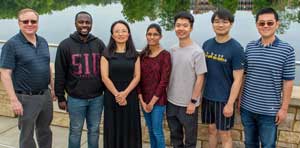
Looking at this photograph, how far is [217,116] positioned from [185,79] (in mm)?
421

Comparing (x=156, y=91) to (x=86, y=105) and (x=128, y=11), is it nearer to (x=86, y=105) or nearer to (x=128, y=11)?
(x=86, y=105)

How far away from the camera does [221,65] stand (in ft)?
8.59

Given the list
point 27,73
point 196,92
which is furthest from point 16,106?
point 196,92

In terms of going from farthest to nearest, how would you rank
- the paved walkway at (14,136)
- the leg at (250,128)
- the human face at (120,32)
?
the paved walkway at (14,136), the human face at (120,32), the leg at (250,128)

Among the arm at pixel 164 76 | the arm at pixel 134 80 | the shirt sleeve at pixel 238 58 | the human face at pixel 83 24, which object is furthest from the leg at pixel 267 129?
the human face at pixel 83 24

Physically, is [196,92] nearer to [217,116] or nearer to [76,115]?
[217,116]

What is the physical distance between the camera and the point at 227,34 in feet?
8.56

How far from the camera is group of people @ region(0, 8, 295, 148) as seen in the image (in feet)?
8.41

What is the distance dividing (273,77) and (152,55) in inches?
40.4

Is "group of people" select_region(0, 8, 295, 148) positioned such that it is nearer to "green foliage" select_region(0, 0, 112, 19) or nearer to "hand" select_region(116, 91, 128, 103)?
"hand" select_region(116, 91, 128, 103)

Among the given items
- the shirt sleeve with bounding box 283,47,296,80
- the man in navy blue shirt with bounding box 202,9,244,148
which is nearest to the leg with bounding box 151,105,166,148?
the man in navy blue shirt with bounding box 202,9,244,148

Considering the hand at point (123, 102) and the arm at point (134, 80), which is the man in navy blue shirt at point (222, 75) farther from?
the hand at point (123, 102)

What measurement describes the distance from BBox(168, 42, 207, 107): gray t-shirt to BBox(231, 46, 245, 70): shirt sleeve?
25 centimetres

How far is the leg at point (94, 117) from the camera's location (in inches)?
115
